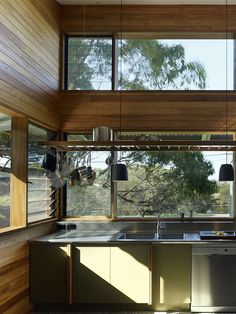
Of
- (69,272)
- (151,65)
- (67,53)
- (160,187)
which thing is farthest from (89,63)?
(69,272)

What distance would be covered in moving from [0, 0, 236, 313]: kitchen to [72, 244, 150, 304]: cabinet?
2 centimetres

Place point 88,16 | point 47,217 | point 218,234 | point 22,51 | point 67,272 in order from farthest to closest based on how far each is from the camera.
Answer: point 88,16 → point 47,217 → point 218,234 → point 67,272 → point 22,51

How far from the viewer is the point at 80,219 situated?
5145 millimetres

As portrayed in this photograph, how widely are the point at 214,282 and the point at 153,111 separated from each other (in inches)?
89.5

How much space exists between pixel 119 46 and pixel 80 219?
2433 mm

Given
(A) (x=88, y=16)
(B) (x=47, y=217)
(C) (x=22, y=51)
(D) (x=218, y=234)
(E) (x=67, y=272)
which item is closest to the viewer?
(C) (x=22, y=51)

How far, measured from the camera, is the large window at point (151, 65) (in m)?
5.21

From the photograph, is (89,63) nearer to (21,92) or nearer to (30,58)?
(30,58)

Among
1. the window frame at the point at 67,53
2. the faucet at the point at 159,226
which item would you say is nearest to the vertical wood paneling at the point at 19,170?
the window frame at the point at 67,53

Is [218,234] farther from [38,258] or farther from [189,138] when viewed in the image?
[38,258]

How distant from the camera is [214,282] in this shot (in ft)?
13.6

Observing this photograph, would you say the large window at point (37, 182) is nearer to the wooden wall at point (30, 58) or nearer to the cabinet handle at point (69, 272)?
the wooden wall at point (30, 58)

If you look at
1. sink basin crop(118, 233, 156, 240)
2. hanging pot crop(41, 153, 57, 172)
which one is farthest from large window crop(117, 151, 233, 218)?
hanging pot crop(41, 153, 57, 172)

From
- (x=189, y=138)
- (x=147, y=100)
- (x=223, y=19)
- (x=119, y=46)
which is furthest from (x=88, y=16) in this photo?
(x=189, y=138)
